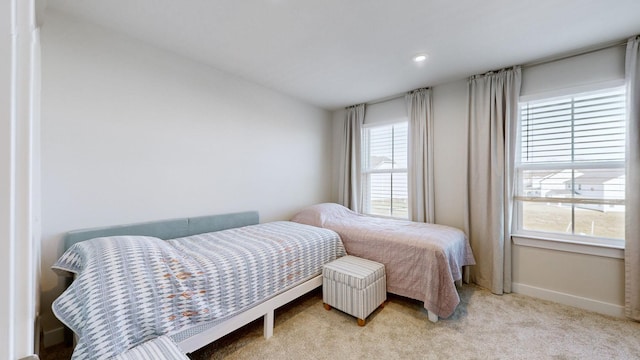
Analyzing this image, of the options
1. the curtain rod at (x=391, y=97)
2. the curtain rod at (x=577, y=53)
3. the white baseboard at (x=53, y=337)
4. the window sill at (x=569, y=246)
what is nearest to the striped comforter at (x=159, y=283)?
the white baseboard at (x=53, y=337)

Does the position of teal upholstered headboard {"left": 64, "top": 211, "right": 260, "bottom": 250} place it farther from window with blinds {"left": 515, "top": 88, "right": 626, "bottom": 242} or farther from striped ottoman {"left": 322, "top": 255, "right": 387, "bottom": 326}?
window with blinds {"left": 515, "top": 88, "right": 626, "bottom": 242}

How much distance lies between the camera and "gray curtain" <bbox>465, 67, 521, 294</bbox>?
259 centimetres

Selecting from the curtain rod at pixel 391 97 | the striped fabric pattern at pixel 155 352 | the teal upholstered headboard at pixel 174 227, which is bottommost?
the striped fabric pattern at pixel 155 352

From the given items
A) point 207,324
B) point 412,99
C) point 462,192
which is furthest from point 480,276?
point 207,324

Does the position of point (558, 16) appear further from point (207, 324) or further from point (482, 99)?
point (207, 324)

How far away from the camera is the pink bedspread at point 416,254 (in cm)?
210

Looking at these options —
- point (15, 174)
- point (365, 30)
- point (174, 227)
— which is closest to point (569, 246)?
point (365, 30)

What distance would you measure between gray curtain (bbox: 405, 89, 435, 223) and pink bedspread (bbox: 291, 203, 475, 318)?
1.04 feet

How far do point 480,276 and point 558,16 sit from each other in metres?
2.44

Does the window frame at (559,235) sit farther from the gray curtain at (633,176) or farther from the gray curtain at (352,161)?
the gray curtain at (352,161)

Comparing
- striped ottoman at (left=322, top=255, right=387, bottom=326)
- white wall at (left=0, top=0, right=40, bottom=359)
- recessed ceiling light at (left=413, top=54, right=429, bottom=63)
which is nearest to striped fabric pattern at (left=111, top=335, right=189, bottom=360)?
white wall at (left=0, top=0, right=40, bottom=359)

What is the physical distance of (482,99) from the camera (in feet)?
9.00

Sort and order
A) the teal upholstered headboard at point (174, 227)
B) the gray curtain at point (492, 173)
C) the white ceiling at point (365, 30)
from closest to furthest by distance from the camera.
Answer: the white ceiling at point (365, 30)
the teal upholstered headboard at point (174, 227)
the gray curtain at point (492, 173)

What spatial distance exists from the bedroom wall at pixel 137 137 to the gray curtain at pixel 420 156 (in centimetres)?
180
